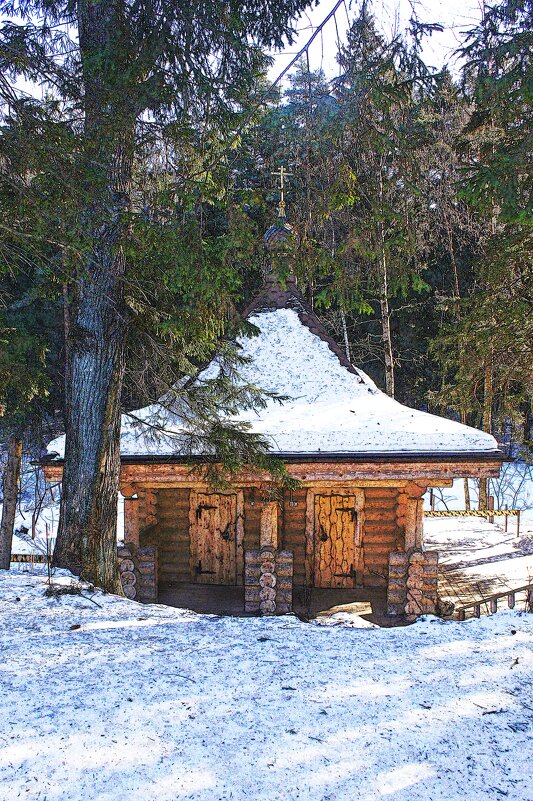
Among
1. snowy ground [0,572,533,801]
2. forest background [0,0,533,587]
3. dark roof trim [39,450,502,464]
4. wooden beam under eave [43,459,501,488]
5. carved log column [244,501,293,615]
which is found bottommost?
carved log column [244,501,293,615]

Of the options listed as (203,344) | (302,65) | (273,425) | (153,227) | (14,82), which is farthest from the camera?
(273,425)

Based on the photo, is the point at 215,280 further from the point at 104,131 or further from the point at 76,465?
the point at 76,465

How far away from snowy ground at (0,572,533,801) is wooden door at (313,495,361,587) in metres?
5.75

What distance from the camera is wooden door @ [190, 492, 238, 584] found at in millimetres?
11695

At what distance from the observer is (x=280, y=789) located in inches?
120

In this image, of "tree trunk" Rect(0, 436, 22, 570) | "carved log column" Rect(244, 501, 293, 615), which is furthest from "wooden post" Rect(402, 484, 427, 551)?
"tree trunk" Rect(0, 436, 22, 570)

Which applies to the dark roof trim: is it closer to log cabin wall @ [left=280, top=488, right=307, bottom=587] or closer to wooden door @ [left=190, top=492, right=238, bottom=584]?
log cabin wall @ [left=280, top=488, right=307, bottom=587]

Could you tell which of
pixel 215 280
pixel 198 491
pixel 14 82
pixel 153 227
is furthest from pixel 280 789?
pixel 198 491

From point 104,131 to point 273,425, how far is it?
18.9 ft

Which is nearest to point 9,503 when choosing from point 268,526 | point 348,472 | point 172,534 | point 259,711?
point 172,534

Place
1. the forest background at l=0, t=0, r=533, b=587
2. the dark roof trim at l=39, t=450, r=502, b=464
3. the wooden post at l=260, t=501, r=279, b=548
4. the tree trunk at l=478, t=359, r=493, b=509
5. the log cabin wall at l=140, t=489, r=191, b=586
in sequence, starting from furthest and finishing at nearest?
the tree trunk at l=478, t=359, r=493, b=509
the log cabin wall at l=140, t=489, r=191, b=586
the wooden post at l=260, t=501, r=279, b=548
the dark roof trim at l=39, t=450, r=502, b=464
the forest background at l=0, t=0, r=533, b=587

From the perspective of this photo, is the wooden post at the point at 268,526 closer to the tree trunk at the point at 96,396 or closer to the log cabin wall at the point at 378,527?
the log cabin wall at the point at 378,527

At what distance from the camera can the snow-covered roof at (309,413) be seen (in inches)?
376

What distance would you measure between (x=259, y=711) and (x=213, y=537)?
801 centimetres
